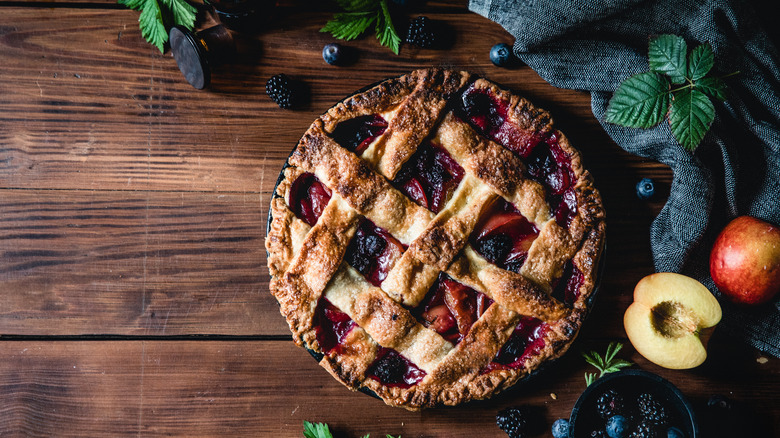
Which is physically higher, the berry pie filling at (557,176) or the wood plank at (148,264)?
the berry pie filling at (557,176)

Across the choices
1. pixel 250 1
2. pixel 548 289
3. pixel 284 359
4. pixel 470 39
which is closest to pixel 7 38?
pixel 250 1

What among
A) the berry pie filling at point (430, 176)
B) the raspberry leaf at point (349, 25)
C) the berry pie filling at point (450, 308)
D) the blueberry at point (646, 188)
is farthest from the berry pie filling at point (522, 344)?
the raspberry leaf at point (349, 25)

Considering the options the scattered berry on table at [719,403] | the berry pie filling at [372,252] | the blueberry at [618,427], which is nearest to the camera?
the blueberry at [618,427]

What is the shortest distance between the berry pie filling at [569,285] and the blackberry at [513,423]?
40 centimetres

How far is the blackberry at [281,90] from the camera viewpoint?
Result: 1.84 meters

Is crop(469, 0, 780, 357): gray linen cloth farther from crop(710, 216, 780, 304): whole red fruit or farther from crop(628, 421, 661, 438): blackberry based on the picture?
crop(628, 421, 661, 438): blackberry

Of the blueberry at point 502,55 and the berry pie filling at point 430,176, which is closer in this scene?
the berry pie filling at point 430,176

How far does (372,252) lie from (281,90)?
0.63 metres

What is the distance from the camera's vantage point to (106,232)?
1.91 metres

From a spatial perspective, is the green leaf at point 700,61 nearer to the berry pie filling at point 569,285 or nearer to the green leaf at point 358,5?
the berry pie filling at point 569,285

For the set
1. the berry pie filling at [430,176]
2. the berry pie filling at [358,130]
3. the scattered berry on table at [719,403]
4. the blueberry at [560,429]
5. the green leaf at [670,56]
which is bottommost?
the blueberry at [560,429]

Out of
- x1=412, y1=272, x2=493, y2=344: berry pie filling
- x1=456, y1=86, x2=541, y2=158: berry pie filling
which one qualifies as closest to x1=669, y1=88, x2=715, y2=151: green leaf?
x1=456, y1=86, x2=541, y2=158: berry pie filling

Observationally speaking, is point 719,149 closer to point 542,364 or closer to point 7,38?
point 542,364

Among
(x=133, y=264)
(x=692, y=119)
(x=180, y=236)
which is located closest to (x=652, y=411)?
(x=692, y=119)
